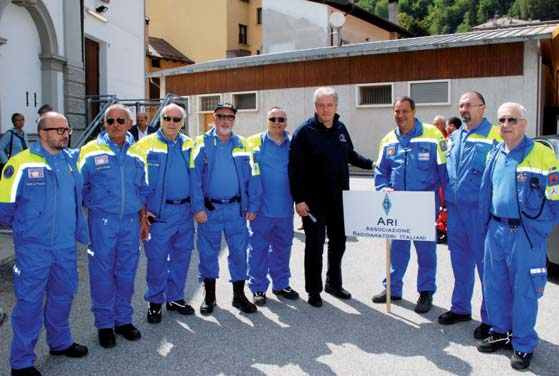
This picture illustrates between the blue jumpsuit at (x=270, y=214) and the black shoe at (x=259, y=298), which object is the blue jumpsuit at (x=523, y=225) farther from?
the black shoe at (x=259, y=298)

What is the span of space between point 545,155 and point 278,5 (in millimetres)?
34491

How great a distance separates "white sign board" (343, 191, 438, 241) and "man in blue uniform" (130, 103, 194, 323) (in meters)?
1.63

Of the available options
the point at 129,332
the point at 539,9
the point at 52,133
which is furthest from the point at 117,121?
the point at 539,9

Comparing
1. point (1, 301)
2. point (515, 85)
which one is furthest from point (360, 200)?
point (515, 85)

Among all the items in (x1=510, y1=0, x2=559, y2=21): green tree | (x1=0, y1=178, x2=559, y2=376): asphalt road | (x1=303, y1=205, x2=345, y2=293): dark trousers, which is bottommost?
(x1=0, y1=178, x2=559, y2=376): asphalt road

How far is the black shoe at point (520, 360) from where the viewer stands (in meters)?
3.93

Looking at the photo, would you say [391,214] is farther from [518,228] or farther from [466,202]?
[518,228]

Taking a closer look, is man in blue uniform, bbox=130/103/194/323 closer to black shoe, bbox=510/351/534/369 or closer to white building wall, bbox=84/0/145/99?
black shoe, bbox=510/351/534/369

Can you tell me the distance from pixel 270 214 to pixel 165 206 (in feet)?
3.68

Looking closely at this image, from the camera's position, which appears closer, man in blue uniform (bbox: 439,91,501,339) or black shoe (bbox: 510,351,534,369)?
black shoe (bbox: 510,351,534,369)

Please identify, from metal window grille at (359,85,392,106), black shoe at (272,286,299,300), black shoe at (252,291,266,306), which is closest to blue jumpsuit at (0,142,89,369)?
black shoe at (252,291,266,306)

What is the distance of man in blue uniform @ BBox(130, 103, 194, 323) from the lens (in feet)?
16.1

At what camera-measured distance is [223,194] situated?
516 cm

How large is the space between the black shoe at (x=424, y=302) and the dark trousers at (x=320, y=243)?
855 millimetres
